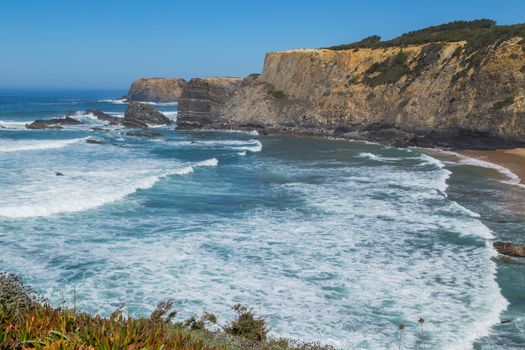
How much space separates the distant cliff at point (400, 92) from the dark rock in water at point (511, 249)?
30685 mm

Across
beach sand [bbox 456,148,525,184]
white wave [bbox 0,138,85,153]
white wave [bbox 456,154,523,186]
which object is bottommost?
white wave [bbox 0,138,85,153]

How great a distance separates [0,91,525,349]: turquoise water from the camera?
13.1m

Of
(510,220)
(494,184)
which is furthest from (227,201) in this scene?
(494,184)

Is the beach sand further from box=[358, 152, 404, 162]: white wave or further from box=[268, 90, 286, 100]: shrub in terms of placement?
box=[268, 90, 286, 100]: shrub

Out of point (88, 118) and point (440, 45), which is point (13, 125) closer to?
point (88, 118)

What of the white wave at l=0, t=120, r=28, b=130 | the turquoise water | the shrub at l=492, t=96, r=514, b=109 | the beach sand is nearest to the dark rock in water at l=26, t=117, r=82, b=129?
the white wave at l=0, t=120, r=28, b=130

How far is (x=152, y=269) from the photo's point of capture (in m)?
16.1

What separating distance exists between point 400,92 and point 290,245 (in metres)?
44.0

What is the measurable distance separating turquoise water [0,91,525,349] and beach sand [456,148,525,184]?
2.11 meters

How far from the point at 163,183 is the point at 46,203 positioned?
26.4ft

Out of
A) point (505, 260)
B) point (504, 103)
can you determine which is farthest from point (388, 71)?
point (505, 260)

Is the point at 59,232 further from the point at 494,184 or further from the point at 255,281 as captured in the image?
the point at 494,184

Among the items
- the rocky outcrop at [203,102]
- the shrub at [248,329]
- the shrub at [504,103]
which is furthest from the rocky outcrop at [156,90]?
the shrub at [248,329]

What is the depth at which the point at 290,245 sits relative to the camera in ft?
61.1
